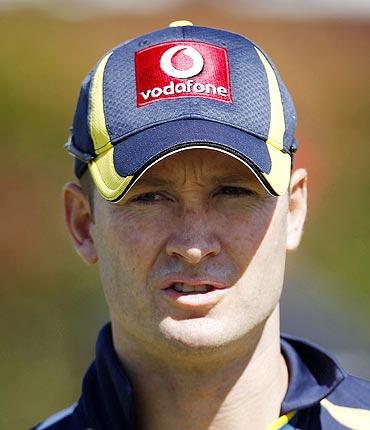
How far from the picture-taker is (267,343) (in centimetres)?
237

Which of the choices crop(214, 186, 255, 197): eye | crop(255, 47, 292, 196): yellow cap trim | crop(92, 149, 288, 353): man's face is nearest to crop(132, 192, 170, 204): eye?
crop(92, 149, 288, 353): man's face

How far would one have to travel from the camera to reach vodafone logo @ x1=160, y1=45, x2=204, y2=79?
89.5 inches

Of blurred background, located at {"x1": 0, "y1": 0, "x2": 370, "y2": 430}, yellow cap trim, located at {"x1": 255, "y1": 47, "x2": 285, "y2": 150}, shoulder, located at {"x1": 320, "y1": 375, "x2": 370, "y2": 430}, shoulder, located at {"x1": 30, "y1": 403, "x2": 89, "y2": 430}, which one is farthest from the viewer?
blurred background, located at {"x1": 0, "y1": 0, "x2": 370, "y2": 430}

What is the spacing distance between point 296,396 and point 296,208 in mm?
425

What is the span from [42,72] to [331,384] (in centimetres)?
510

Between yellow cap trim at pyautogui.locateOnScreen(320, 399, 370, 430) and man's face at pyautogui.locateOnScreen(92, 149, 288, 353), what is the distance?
29cm

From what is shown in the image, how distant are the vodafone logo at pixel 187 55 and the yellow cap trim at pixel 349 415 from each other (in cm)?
78

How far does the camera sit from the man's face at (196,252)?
2.19 metres

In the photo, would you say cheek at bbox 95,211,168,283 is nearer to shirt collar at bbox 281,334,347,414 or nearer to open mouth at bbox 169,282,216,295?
open mouth at bbox 169,282,216,295

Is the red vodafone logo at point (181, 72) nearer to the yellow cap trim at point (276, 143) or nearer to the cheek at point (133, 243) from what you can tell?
the yellow cap trim at point (276, 143)

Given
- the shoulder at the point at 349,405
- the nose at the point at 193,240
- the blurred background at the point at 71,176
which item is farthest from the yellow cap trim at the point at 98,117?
the blurred background at the point at 71,176

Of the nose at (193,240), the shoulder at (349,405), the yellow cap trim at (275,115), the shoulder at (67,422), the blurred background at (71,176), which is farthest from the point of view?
the blurred background at (71,176)

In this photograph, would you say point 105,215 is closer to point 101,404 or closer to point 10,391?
point 101,404

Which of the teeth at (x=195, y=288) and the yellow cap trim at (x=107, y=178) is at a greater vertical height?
the yellow cap trim at (x=107, y=178)
